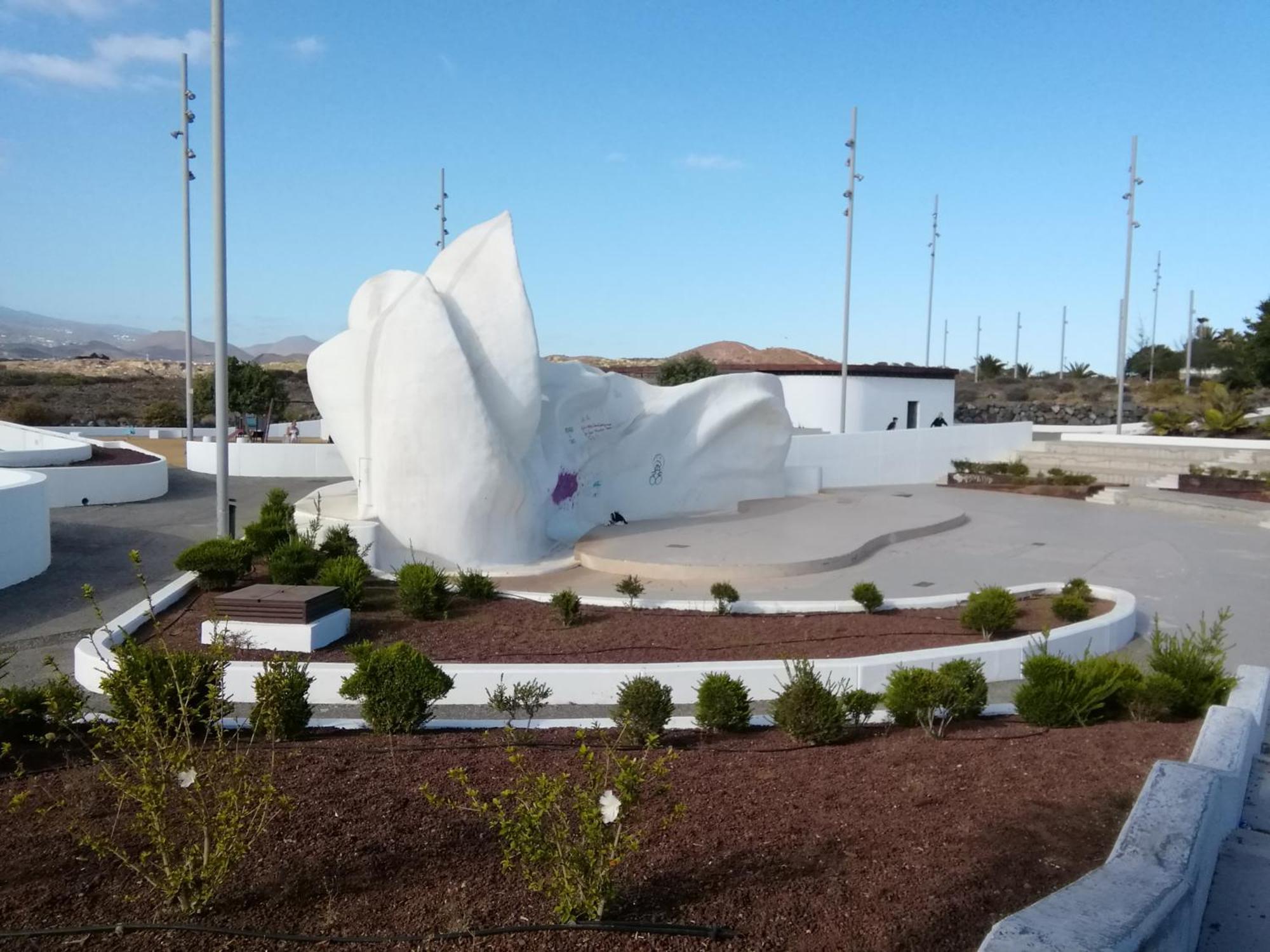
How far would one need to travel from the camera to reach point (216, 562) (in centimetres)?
1066

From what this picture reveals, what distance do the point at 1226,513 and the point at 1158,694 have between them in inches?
631

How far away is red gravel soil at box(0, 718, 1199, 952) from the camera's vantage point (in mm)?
3438

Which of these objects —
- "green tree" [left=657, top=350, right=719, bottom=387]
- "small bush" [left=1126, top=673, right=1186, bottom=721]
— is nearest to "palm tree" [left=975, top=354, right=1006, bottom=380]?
"green tree" [left=657, top=350, right=719, bottom=387]

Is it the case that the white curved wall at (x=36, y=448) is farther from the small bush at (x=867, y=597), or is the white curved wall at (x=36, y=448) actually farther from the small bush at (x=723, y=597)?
the small bush at (x=867, y=597)

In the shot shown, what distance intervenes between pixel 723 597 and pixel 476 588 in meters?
2.75

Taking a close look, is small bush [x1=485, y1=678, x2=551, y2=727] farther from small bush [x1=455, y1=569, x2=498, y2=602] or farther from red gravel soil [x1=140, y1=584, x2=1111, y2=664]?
small bush [x1=455, y1=569, x2=498, y2=602]

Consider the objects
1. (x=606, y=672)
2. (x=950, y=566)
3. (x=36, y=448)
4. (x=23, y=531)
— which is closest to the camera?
(x=606, y=672)

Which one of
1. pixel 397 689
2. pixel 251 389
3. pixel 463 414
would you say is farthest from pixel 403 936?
pixel 251 389

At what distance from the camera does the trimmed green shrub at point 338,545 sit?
1184 centimetres

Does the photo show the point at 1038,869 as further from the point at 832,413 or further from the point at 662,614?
the point at 832,413

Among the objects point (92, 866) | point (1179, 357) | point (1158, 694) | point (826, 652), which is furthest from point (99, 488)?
point (1179, 357)

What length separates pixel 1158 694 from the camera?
20.9 feet

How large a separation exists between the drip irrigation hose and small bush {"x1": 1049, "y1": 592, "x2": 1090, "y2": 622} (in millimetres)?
8496

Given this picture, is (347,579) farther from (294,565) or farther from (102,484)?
(102,484)
